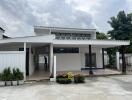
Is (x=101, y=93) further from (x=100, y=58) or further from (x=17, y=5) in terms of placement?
(x=100, y=58)

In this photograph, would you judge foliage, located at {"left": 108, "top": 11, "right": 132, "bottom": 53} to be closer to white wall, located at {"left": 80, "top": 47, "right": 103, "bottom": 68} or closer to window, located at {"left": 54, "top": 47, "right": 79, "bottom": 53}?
white wall, located at {"left": 80, "top": 47, "right": 103, "bottom": 68}

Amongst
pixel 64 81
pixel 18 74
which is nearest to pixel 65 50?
pixel 64 81

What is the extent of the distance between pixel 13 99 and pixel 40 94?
4.63 feet

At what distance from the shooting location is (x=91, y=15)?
75.4 feet

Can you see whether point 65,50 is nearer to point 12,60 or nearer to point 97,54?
point 97,54

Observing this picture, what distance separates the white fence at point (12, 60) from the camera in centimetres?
1287

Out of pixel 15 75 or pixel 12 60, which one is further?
pixel 12 60

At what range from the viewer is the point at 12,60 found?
510 inches

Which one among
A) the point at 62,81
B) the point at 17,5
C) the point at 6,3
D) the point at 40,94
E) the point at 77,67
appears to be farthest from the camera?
the point at 77,67

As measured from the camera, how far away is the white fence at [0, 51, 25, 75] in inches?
507

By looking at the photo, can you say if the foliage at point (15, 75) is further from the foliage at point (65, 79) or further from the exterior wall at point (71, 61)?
the exterior wall at point (71, 61)

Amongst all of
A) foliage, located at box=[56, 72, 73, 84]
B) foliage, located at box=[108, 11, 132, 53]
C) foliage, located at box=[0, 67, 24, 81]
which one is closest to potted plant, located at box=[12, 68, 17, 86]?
foliage, located at box=[0, 67, 24, 81]

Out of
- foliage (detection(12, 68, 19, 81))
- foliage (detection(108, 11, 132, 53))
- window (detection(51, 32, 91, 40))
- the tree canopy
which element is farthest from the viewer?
the tree canopy

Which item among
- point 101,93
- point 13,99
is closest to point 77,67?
point 101,93
